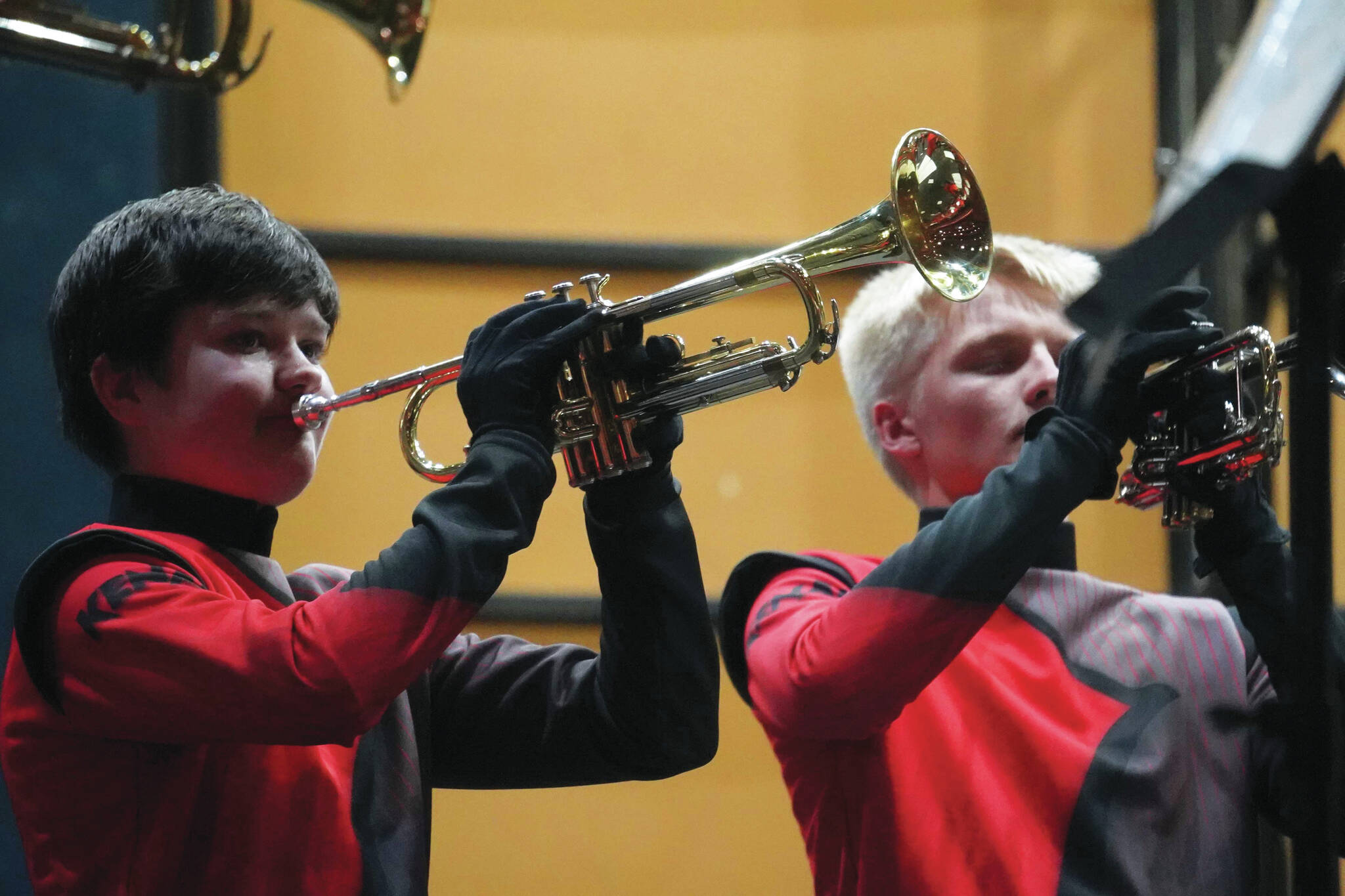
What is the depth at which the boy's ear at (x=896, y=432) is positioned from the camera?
6.01 feet

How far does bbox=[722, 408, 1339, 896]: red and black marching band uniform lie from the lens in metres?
1.42

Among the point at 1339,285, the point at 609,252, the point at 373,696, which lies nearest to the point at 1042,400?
the point at 1339,285

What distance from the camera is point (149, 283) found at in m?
1.49

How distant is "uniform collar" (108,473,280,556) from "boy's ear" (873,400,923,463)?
803 mm

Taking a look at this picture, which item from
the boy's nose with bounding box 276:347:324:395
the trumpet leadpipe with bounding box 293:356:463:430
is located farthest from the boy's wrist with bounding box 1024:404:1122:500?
the boy's nose with bounding box 276:347:324:395

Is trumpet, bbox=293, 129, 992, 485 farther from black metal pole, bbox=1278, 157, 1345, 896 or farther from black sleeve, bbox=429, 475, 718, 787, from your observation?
black metal pole, bbox=1278, 157, 1345, 896

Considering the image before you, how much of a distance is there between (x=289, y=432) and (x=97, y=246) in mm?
290

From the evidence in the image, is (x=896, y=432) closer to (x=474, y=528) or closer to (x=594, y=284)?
(x=594, y=284)

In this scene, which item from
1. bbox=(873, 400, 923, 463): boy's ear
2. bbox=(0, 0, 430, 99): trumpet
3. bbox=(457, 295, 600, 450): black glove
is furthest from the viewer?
bbox=(0, 0, 430, 99): trumpet

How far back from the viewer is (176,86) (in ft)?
8.09

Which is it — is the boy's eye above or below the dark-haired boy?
above

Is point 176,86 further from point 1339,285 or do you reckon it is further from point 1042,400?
point 1339,285

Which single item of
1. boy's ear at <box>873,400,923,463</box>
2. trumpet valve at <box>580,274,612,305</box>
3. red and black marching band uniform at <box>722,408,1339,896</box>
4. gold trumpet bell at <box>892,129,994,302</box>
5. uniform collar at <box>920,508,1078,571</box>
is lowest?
red and black marching band uniform at <box>722,408,1339,896</box>

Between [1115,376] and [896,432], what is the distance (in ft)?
1.45
